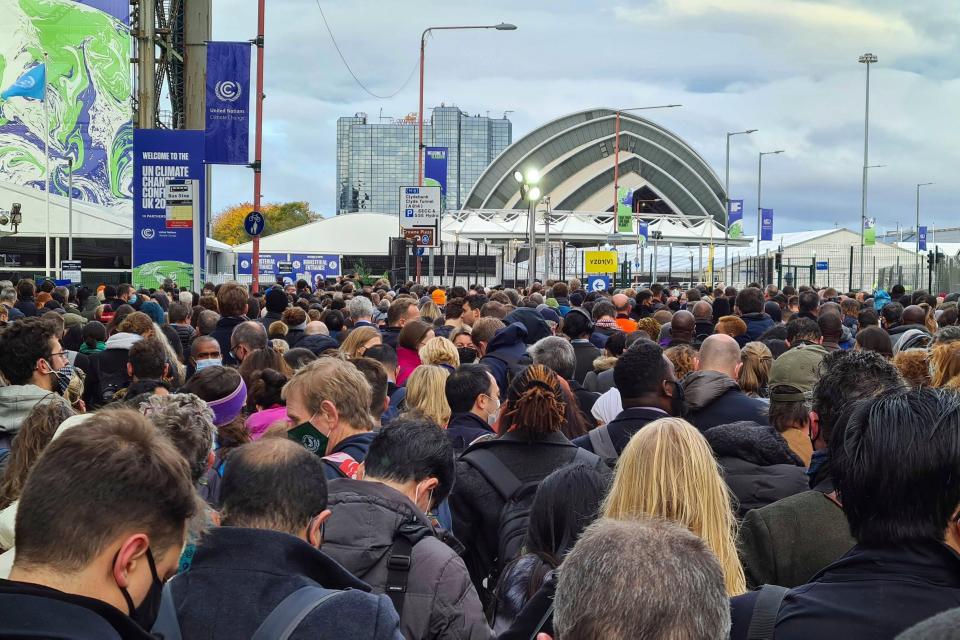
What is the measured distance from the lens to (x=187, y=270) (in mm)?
24469

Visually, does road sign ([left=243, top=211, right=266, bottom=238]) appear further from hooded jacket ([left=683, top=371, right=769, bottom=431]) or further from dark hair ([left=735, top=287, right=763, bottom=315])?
hooded jacket ([left=683, top=371, right=769, bottom=431])

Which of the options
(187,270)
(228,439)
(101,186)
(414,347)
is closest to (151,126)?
(187,270)

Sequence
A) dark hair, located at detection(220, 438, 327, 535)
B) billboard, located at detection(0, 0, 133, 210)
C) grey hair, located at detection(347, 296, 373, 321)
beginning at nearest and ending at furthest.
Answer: dark hair, located at detection(220, 438, 327, 535), grey hair, located at detection(347, 296, 373, 321), billboard, located at detection(0, 0, 133, 210)

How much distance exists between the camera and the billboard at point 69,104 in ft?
241

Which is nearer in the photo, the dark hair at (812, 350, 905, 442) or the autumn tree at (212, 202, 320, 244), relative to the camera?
the dark hair at (812, 350, 905, 442)

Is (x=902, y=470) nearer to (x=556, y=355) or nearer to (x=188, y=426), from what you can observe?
(x=188, y=426)

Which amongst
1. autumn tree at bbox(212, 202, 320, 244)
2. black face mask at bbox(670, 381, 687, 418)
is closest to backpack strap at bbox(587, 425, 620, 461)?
black face mask at bbox(670, 381, 687, 418)

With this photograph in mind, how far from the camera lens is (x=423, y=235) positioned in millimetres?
29656

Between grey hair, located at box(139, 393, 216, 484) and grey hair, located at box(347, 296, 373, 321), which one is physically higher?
grey hair, located at box(347, 296, 373, 321)

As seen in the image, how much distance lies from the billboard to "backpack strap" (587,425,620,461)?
2871 inches

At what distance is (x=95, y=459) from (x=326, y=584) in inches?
30.8

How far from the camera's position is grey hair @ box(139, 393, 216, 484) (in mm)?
4117

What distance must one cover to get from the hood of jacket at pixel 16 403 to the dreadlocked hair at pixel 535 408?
93.3 inches

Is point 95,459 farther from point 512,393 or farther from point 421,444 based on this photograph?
point 512,393
